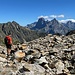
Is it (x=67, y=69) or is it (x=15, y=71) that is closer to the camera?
(x=15, y=71)

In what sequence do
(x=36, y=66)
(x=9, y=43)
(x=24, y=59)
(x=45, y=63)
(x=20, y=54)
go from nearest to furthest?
(x=36, y=66)
(x=45, y=63)
(x=24, y=59)
(x=20, y=54)
(x=9, y=43)

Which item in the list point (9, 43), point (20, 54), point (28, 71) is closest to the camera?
point (28, 71)

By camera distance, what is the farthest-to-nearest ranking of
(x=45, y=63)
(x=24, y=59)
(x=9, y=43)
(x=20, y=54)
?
(x=9, y=43), (x=20, y=54), (x=24, y=59), (x=45, y=63)

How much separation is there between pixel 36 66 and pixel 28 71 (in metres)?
1.19

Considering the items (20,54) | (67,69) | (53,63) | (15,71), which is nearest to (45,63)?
(53,63)

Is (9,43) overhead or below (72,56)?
overhead

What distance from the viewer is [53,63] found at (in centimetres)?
1661

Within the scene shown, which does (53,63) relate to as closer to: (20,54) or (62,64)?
(62,64)

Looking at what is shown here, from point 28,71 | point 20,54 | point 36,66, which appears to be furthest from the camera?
point 20,54

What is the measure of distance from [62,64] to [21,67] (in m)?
3.37

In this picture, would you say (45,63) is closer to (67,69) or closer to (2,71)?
(67,69)

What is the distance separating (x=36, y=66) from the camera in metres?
15.3

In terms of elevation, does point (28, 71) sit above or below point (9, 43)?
below

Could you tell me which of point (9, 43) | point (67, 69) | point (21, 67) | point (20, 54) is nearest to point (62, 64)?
point (67, 69)
